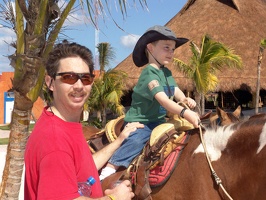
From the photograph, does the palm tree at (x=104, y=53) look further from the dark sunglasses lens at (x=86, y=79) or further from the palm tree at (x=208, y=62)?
the dark sunglasses lens at (x=86, y=79)

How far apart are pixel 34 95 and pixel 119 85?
16.5m

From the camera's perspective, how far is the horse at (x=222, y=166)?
9.07ft

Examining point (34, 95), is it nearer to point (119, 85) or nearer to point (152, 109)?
point (152, 109)

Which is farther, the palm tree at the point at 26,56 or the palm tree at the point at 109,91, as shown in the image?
the palm tree at the point at 109,91

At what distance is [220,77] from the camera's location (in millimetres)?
22672

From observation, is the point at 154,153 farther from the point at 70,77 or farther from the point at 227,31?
the point at 227,31

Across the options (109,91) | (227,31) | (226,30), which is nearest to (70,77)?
(109,91)

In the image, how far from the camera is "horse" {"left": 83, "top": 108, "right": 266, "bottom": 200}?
277 centimetres

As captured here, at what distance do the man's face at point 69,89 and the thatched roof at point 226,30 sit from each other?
2000 cm

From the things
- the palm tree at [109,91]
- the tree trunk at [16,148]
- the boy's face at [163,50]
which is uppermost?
the boy's face at [163,50]

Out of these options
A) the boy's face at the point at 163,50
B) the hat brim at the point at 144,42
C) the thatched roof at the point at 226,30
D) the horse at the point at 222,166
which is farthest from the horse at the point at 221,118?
the thatched roof at the point at 226,30

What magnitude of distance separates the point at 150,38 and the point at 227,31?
83.6ft

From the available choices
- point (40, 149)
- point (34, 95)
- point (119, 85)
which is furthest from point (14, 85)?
point (119, 85)

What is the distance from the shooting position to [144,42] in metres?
3.77
